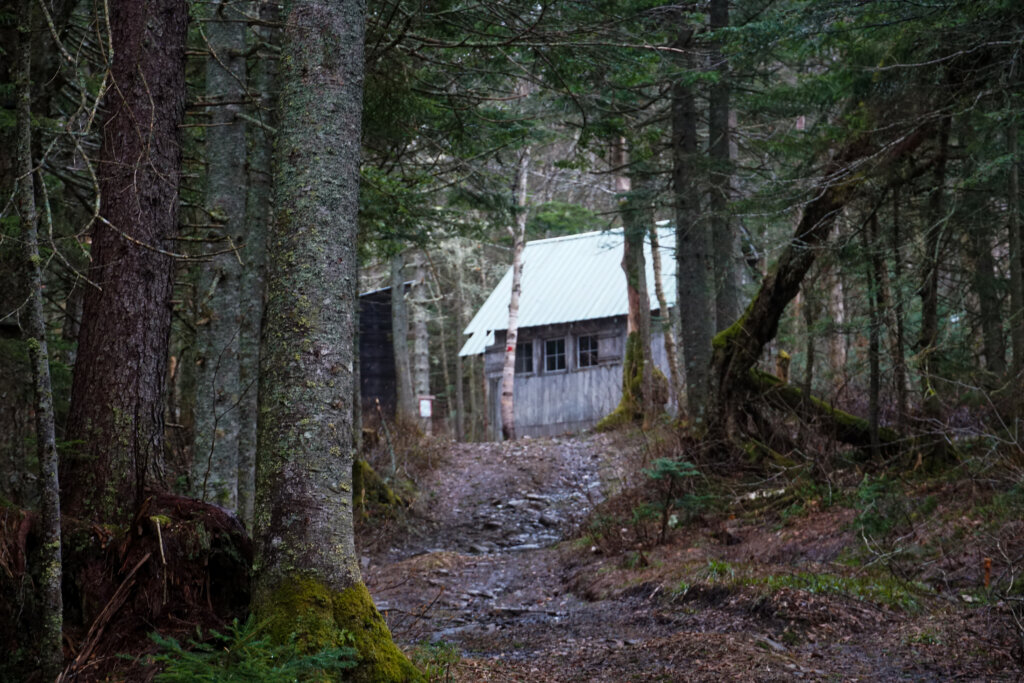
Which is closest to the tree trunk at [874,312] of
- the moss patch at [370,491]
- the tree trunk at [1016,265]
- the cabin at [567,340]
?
the tree trunk at [1016,265]

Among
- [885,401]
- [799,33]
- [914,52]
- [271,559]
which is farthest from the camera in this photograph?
[885,401]

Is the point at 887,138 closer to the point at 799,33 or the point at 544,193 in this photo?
the point at 799,33

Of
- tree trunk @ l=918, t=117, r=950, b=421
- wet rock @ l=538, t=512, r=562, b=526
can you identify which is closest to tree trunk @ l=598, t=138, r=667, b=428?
wet rock @ l=538, t=512, r=562, b=526

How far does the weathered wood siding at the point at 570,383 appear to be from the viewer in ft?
88.1

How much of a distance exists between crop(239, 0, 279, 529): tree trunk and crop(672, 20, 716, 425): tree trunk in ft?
24.4

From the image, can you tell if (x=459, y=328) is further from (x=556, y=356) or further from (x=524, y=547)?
(x=524, y=547)

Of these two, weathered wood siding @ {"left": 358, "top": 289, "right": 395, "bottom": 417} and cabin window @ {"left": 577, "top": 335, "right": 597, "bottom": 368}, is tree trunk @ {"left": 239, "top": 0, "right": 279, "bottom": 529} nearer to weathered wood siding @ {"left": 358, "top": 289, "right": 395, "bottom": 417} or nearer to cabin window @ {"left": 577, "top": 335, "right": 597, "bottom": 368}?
cabin window @ {"left": 577, "top": 335, "right": 597, "bottom": 368}

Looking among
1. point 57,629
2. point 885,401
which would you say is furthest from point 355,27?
point 885,401

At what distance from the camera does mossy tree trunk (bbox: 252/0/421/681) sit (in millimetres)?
4406

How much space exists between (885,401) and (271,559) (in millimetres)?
10701

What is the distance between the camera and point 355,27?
16.9 ft

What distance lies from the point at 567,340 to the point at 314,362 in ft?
78.0

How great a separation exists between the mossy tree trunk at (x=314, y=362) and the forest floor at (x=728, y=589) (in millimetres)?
961

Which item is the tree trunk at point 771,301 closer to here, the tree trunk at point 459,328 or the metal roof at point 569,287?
the metal roof at point 569,287
